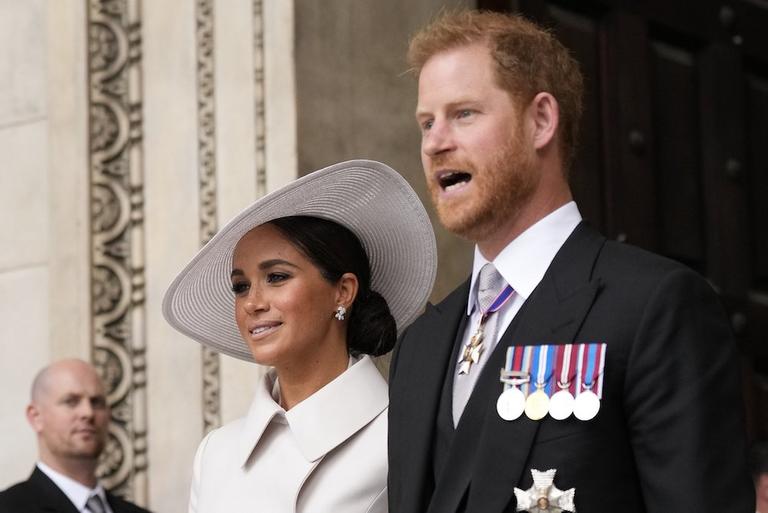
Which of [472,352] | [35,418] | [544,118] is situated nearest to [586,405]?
[472,352]

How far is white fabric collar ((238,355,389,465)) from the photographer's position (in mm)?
3447

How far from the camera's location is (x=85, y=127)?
17.3 feet

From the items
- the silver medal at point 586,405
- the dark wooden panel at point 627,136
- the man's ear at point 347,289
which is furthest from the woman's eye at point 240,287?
the dark wooden panel at point 627,136

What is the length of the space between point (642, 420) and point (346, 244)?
50.9 inches

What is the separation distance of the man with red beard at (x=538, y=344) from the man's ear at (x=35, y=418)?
2.71 meters

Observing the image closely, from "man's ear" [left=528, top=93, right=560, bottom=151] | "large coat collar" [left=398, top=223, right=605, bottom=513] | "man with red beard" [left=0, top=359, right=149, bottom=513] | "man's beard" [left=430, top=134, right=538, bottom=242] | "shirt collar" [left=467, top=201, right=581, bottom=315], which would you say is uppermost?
"man's ear" [left=528, top=93, right=560, bottom=151]

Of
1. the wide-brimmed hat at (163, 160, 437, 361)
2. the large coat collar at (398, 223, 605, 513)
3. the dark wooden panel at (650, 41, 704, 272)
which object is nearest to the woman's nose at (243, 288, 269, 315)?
the wide-brimmed hat at (163, 160, 437, 361)

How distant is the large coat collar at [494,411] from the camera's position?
8.30 feet

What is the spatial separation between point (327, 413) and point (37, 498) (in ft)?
6.69

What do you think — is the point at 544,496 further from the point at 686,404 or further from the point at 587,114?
the point at 587,114

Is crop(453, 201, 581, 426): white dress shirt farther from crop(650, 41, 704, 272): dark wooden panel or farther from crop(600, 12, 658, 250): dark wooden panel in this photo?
crop(650, 41, 704, 272): dark wooden panel

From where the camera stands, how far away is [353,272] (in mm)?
3600

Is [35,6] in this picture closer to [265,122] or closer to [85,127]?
[85,127]

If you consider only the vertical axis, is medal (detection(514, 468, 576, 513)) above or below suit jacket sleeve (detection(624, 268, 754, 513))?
below
